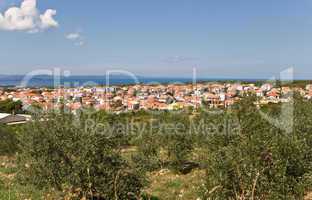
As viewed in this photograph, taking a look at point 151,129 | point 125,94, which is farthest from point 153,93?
point 151,129

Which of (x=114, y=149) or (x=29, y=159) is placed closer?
(x=114, y=149)

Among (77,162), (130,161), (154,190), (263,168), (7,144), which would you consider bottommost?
Answer: (7,144)

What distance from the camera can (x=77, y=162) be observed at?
7.51m

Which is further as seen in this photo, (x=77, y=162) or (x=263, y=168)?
(x=77, y=162)

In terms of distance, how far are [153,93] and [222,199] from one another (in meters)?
82.7

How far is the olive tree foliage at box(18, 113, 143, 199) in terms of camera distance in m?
7.57

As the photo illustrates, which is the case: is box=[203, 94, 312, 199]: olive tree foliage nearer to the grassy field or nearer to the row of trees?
the row of trees

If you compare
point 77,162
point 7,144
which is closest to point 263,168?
point 77,162

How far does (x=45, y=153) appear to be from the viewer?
9578 millimetres

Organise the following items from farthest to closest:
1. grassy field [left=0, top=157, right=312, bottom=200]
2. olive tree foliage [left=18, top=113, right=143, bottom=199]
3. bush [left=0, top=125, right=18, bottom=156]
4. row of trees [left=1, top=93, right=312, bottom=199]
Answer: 1. bush [left=0, top=125, right=18, bottom=156]
2. grassy field [left=0, top=157, right=312, bottom=200]
3. olive tree foliage [left=18, top=113, right=143, bottom=199]
4. row of trees [left=1, top=93, right=312, bottom=199]

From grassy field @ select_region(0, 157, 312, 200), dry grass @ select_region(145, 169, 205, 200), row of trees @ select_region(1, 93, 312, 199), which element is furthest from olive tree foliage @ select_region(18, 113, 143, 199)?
dry grass @ select_region(145, 169, 205, 200)

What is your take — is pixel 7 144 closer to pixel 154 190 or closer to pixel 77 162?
pixel 154 190

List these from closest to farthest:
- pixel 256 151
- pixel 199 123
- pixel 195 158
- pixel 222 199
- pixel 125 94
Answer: pixel 222 199
pixel 256 151
pixel 199 123
pixel 195 158
pixel 125 94

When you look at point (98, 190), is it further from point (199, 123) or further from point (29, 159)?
point (199, 123)
